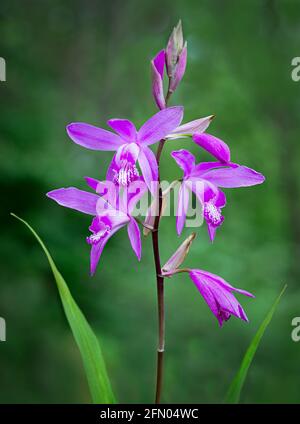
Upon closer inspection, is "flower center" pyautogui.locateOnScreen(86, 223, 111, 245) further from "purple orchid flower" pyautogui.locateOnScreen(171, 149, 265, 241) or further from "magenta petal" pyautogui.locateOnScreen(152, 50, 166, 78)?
"magenta petal" pyautogui.locateOnScreen(152, 50, 166, 78)

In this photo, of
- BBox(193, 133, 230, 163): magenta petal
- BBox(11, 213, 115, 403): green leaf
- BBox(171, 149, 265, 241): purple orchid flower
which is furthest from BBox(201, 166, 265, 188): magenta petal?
BBox(11, 213, 115, 403): green leaf

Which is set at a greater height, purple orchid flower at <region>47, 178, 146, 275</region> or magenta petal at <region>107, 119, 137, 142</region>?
magenta petal at <region>107, 119, 137, 142</region>

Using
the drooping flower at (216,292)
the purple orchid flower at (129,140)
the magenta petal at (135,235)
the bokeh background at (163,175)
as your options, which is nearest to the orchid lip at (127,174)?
the purple orchid flower at (129,140)

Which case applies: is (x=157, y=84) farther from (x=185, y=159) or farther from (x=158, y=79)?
(x=185, y=159)

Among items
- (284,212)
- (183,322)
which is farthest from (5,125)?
(284,212)

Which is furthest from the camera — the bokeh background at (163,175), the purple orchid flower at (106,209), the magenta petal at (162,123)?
the bokeh background at (163,175)

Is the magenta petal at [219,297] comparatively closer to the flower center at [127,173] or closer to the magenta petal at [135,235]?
the magenta petal at [135,235]
